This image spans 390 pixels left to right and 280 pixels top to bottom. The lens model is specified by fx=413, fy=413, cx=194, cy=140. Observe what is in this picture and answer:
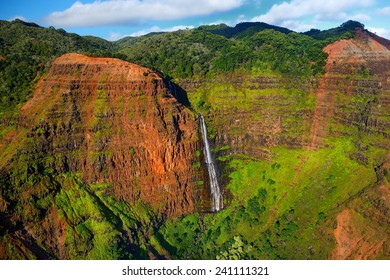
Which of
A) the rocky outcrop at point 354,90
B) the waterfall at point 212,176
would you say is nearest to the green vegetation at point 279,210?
the waterfall at point 212,176

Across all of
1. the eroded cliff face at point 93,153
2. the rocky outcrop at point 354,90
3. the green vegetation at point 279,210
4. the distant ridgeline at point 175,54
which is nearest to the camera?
the eroded cliff face at point 93,153

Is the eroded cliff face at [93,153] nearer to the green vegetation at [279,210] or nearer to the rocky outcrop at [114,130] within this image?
the rocky outcrop at [114,130]

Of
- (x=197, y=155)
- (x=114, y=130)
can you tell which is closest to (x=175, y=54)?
(x=197, y=155)

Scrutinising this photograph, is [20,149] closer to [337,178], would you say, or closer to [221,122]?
[221,122]

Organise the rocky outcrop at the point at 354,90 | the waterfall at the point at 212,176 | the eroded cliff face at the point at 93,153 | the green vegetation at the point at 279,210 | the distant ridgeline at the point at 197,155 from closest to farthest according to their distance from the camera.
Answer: the eroded cliff face at the point at 93,153
the distant ridgeline at the point at 197,155
the green vegetation at the point at 279,210
the rocky outcrop at the point at 354,90
the waterfall at the point at 212,176

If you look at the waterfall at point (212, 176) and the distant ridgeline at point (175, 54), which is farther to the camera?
the waterfall at point (212, 176)

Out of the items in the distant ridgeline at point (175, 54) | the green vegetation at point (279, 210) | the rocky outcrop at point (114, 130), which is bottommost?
the green vegetation at point (279, 210)

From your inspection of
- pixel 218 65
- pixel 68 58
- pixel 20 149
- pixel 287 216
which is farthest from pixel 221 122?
pixel 20 149
